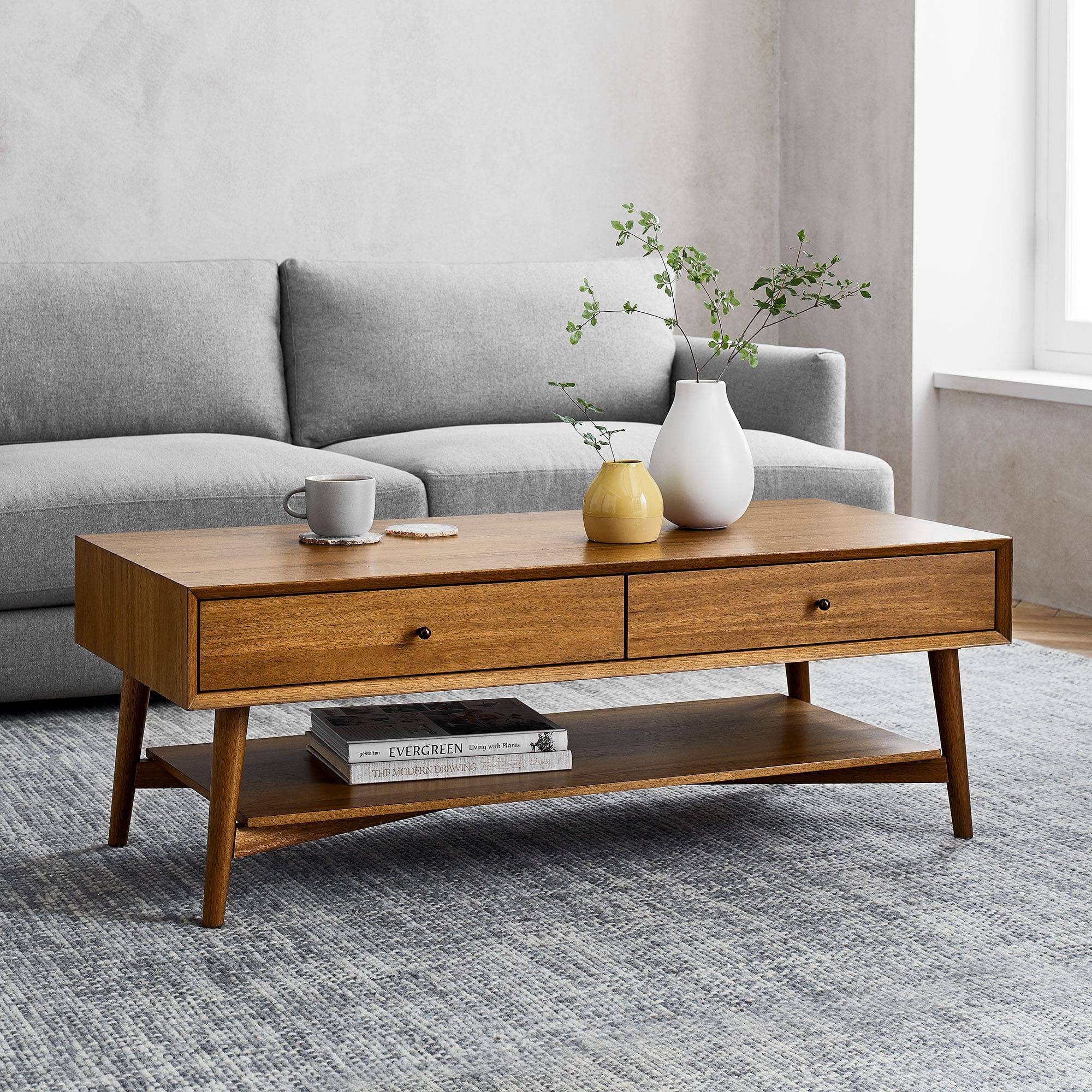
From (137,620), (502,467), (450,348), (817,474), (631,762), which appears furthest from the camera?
(450,348)

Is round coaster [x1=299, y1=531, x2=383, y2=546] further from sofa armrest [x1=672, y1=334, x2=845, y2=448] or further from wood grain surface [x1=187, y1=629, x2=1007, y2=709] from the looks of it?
sofa armrest [x1=672, y1=334, x2=845, y2=448]

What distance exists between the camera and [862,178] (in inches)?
167

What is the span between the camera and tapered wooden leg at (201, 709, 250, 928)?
176 centimetres

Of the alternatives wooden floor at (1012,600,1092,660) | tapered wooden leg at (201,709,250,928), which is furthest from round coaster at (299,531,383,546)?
wooden floor at (1012,600,1092,660)

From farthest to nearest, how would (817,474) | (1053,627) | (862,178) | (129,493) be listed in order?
(862,178) < (1053,627) < (817,474) < (129,493)

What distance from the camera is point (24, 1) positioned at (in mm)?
3646

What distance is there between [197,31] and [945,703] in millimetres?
2620

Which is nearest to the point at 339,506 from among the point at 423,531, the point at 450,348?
the point at 423,531

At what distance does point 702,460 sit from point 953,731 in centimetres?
48

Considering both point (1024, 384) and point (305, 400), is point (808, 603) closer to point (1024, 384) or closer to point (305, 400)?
point (305, 400)

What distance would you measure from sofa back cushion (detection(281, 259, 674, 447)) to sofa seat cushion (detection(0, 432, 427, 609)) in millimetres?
473

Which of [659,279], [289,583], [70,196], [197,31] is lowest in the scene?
[289,583]

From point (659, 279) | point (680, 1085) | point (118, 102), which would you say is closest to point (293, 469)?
point (659, 279)

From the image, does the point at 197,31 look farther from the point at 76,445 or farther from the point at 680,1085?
the point at 680,1085
